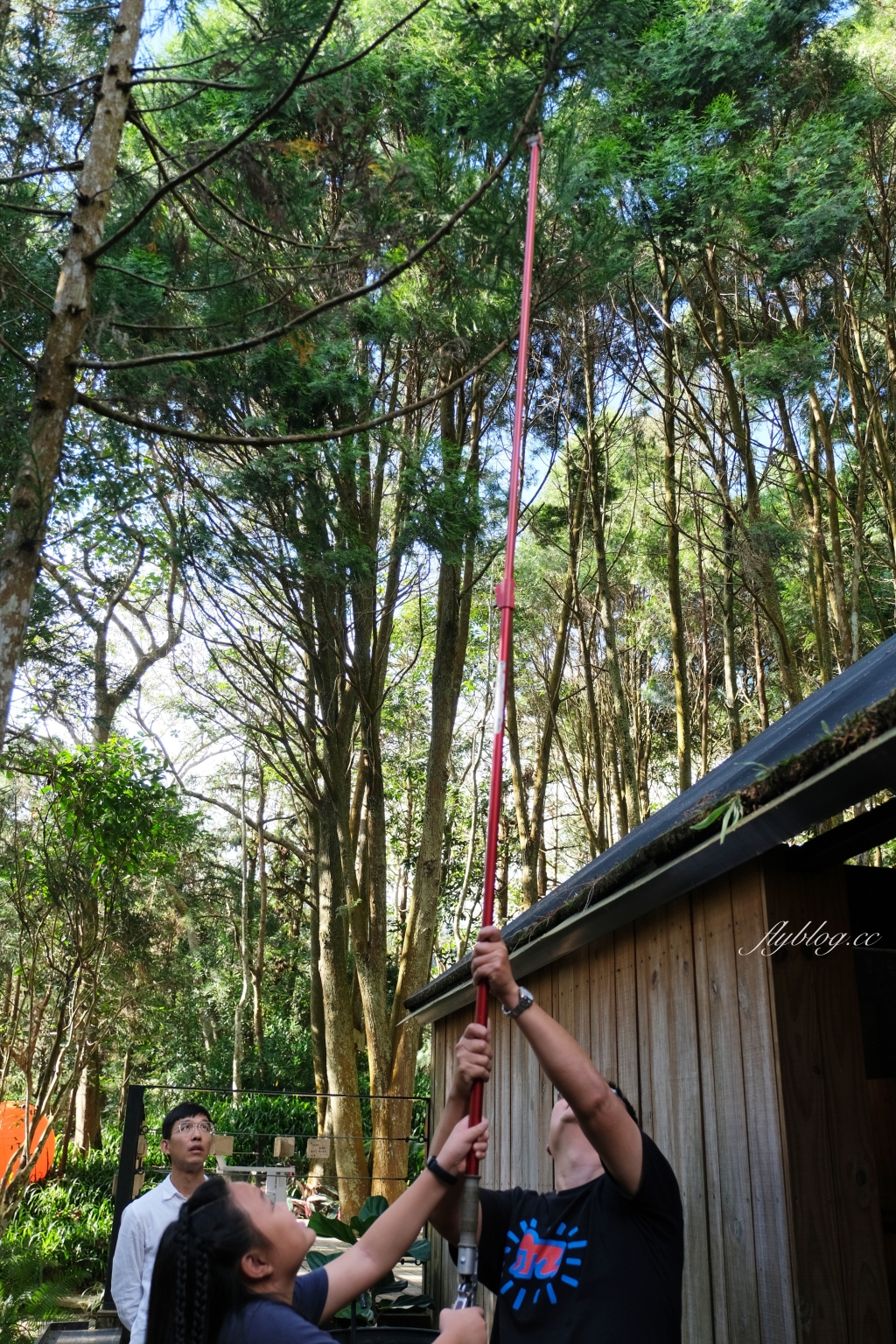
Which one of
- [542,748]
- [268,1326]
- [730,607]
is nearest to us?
[268,1326]

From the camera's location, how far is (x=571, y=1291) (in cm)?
175

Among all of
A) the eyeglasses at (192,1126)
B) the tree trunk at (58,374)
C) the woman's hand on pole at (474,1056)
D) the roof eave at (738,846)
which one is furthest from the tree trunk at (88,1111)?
the woman's hand on pole at (474,1056)

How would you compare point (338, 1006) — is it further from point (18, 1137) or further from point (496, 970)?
point (496, 970)

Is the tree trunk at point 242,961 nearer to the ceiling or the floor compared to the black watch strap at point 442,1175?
nearer to the ceiling

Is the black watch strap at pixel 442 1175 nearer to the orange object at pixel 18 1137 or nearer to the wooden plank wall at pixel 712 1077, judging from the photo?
the wooden plank wall at pixel 712 1077

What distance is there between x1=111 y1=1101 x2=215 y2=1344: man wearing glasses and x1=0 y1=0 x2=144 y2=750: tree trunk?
143 centimetres

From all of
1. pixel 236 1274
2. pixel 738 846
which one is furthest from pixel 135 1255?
pixel 738 846

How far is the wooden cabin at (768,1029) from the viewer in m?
1.97

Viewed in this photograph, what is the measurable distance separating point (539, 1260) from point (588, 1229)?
0.42 feet

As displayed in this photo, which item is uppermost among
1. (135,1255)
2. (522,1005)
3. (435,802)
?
(435,802)

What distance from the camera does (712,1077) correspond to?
240 cm

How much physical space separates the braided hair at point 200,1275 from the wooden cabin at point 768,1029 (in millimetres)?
1118

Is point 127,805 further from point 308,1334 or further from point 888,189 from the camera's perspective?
point 888,189

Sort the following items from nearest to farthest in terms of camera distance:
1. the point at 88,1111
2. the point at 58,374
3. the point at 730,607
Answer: the point at 58,374, the point at 730,607, the point at 88,1111
